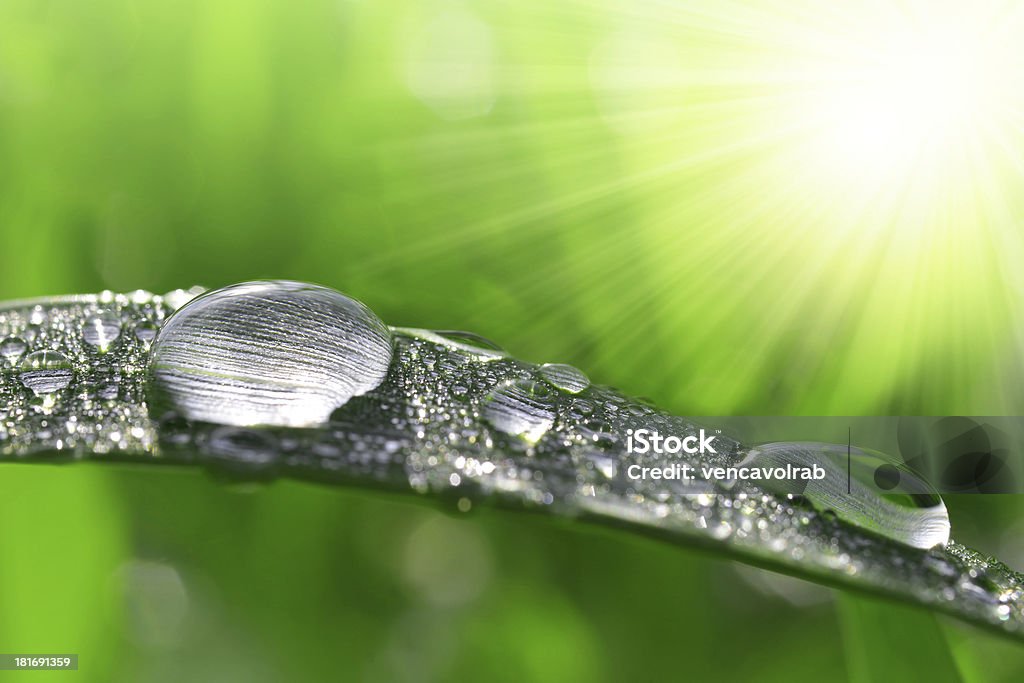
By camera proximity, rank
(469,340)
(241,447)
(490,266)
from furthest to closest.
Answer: (490,266) < (469,340) < (241,447)

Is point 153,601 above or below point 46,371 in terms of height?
below

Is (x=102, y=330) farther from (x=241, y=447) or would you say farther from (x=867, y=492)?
(x=867, y=492)

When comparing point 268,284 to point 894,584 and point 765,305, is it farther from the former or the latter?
point 765,305

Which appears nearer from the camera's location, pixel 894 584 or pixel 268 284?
pixel 894 584

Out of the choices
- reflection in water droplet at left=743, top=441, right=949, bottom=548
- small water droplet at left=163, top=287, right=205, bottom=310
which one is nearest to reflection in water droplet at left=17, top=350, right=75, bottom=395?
small water droplet at left=163, top=287, right=205, bottom=310

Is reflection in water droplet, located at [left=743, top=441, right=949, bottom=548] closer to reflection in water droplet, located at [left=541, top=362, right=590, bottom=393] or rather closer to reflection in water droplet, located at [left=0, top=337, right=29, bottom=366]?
reflection in water droplet, located at [left=541, top=362, right=590, bottom=393]

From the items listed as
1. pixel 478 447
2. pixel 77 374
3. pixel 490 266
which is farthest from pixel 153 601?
pixel 490 266

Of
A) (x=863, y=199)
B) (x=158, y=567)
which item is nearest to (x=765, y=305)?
(x=863, y=199)

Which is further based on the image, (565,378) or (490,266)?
(490,266)

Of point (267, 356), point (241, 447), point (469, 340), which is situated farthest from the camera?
point (469, 340)
